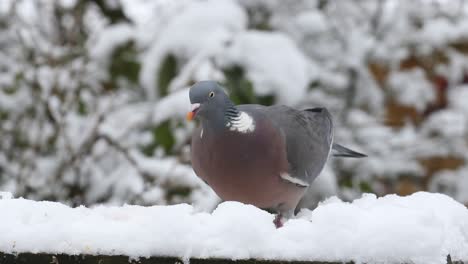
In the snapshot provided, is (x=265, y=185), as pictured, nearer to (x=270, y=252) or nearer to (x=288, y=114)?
(x=288, y=114)

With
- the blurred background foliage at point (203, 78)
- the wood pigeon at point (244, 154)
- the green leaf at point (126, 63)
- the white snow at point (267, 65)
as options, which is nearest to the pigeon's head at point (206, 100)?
the wood pigeon at point (244, 154)

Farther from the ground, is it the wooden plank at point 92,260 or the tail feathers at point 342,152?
the tail feathers at point 342,152

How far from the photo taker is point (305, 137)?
2527 millimetres

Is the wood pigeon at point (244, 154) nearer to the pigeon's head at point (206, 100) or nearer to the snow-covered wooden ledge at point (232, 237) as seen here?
the pigeon's head at point (206, 100)

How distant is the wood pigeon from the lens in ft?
6.85

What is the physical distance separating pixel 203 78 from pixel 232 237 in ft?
6.29

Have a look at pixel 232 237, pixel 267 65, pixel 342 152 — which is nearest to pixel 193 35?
pixel 267 65

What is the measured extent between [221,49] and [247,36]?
150mm

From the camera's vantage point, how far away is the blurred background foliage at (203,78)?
128 inches

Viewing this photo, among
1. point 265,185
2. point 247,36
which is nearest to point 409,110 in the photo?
point 247,36

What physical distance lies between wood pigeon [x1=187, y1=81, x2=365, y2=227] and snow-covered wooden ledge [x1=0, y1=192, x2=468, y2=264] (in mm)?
811

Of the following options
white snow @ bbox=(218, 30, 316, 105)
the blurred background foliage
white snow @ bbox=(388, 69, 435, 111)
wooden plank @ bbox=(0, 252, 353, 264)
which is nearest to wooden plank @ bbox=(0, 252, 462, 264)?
wooden plank @ bbox=(0, 252, 353, 264)

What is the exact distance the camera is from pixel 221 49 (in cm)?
327

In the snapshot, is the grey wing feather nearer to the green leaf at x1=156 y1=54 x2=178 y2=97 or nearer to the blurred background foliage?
the blurred background foliage
